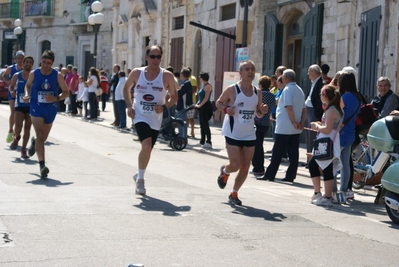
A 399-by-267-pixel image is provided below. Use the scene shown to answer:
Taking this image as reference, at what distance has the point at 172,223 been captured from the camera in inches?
328

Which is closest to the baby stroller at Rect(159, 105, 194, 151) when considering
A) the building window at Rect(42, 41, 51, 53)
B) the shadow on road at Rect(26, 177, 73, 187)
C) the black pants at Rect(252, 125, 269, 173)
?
the black pants at Rect(252, 125, 269, 173)

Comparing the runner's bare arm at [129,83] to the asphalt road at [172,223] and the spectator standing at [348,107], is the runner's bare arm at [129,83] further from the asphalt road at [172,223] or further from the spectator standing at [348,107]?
the spectator standing at [348,107]

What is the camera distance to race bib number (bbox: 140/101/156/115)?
34.3ft

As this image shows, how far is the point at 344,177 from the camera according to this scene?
36.9 ft

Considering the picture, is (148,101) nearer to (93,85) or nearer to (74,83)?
(93,85)

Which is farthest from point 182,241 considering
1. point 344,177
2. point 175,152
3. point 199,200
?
point 175,152

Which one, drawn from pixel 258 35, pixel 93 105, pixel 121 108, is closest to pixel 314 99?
pixel 258 35

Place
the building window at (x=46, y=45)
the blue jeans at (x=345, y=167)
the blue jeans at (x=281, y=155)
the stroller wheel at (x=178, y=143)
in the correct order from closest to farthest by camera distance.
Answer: the blue jeans at (x=345, y=167)
the blue jeans at (x=281, y=155)
the stroller wheel at (x=178, y=143)
the building window at (x=46, y=45)

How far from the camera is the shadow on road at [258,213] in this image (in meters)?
9.03

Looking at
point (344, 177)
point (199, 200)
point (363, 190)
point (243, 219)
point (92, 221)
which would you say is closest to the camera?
point (92, 221)

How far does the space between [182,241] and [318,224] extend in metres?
1.97

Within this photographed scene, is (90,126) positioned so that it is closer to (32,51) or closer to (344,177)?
(344,177)

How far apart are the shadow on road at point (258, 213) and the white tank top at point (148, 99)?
65.9 inches

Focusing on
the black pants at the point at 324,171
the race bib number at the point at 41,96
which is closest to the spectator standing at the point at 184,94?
the race bib number at the point at 41,96
